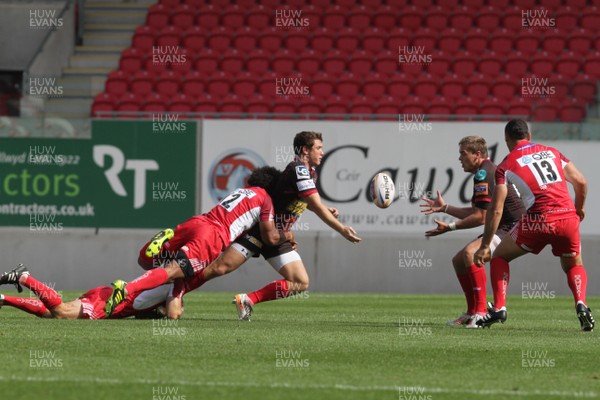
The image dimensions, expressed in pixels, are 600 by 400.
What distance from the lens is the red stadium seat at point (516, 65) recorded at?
25.2 metres

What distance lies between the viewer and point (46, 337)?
31.4 ft

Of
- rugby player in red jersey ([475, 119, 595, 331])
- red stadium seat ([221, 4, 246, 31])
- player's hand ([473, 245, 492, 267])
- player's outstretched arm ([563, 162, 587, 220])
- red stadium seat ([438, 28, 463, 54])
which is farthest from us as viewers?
red stadium seat ([221, 4, 246, 31])

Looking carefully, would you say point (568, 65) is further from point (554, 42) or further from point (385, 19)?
point (385, 19)

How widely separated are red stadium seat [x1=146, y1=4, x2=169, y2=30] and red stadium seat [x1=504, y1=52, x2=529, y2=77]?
8.12m

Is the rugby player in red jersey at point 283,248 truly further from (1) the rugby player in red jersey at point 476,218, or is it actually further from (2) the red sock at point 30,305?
(2) the red sock at point 30,305

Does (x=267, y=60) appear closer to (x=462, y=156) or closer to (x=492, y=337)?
(x=462, y=156)

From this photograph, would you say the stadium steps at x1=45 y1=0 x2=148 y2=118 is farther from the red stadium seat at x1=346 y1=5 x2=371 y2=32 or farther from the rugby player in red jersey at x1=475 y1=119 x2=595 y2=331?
the rugby player in red jersey at x1=475 y1=119 x2=595 y2=331

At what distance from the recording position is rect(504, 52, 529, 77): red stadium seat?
25219mm

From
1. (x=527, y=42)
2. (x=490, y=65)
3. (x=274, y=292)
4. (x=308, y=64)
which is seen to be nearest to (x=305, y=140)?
(x=274, y=292)

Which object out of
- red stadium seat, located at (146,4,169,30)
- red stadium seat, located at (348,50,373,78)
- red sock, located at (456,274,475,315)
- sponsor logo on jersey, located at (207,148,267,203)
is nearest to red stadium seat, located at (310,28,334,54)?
red stadium seat, located at (348,50,373,78)

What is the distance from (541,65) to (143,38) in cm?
912

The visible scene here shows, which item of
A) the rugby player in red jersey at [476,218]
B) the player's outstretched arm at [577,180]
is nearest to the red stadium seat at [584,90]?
the rugby player in red jersey at [476,218]

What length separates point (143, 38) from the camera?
88.5ft

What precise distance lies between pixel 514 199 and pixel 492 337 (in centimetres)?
211
